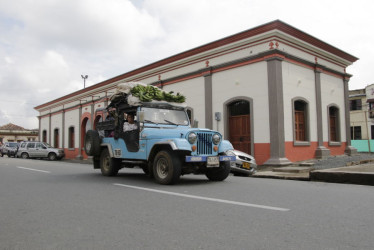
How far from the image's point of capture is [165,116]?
964 centimetres

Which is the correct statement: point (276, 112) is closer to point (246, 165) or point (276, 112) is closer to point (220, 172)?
point (246, 165)

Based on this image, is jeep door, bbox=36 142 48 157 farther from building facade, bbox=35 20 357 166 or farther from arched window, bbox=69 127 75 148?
building facade, bbox=35 20 357 166

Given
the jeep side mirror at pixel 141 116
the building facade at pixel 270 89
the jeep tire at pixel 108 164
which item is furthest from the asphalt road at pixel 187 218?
the building facade at pixel 270 89

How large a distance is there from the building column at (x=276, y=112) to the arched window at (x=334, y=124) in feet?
17.8

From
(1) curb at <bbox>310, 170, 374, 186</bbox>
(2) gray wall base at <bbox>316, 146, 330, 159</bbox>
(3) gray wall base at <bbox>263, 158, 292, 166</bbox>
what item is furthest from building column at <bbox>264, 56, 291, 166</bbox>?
(1) curb at <bbox>310, 170, 374, 186</bbox>

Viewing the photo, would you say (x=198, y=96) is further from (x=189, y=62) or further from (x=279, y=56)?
(x=279, y=56)

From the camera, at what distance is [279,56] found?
1489 centimetres

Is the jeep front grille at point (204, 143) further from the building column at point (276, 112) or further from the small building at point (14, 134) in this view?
the small building at point (14, 134)

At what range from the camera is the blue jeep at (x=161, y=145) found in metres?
8.24

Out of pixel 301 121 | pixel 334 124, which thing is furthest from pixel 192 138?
pixel 334 124

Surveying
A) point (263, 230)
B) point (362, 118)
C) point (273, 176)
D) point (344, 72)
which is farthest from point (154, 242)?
point (362, 118)

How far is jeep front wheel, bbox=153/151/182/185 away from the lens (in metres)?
8.02

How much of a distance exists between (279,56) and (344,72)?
7007mm

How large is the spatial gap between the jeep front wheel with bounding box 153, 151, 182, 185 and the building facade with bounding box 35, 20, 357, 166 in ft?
16.3
